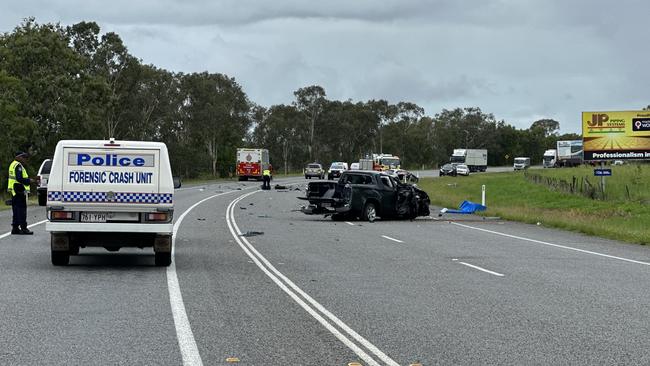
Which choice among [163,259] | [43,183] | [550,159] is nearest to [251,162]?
[43,183]

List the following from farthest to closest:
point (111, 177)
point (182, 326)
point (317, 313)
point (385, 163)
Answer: point (385, 163) → point (111, 177) → point (317, 313) → point (182, 326)

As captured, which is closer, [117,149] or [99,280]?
[99,280]

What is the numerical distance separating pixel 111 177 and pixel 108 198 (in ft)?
1.23

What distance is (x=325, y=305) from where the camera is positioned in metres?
10.7

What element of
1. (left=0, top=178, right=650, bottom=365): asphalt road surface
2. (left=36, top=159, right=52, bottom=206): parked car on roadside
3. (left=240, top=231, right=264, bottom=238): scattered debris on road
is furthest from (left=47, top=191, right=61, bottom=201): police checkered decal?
(left=36, top=159, right=52, bottom=206): parked car on roadside

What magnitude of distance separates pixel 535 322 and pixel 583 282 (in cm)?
424

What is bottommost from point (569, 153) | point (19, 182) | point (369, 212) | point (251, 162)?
point (369, 212)

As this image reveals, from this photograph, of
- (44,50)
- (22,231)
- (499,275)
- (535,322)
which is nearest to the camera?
(535,322)

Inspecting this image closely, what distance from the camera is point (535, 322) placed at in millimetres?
9648

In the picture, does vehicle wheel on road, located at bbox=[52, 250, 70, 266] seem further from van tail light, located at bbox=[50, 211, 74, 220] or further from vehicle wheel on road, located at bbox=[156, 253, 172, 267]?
vehicle wheel on road, located at bbox=[156, 253, 172, 267]

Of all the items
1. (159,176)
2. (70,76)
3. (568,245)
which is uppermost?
(70,76)

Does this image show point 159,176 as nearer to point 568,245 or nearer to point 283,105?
point 568,245

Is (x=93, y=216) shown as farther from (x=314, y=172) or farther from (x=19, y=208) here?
(x=314, y=172)

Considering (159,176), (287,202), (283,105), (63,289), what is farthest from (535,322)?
(283,105)
